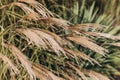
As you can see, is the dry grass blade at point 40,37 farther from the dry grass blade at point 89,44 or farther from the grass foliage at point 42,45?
the dry grass blade at point 89,44

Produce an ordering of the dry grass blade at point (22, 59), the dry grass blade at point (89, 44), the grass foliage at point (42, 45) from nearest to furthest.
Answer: the dry grass blade at point (22, 59) < the grass foliage at point (42, 45) < the dry grass blade at point (89, 44)

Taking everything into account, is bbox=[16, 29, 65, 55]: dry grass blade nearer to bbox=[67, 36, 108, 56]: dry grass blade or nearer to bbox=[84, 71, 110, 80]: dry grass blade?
bbox=[67, 36, 108, 56]: dry grass blade

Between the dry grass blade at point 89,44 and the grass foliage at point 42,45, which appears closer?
the grass foliage at point 42,45

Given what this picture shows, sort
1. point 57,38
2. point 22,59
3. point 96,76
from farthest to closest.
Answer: point 96,76, point 57,38, point 22,59

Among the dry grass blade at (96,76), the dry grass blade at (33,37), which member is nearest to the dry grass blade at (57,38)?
the dry grass blade at (33,37)

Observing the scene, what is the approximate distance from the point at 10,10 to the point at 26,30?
41cm

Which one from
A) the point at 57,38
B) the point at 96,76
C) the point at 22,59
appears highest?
the point at 57,38

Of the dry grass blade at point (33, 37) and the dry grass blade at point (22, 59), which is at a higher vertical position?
the dry grass blade at point (33, 37)

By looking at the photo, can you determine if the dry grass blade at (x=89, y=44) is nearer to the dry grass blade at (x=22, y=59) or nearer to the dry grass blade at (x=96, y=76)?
the dry grass blade at (x=96, y=76)

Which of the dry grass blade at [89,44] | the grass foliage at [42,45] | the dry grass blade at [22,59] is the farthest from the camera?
the dry grass blade at [89,44]

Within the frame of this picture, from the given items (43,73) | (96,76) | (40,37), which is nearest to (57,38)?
(40,37)

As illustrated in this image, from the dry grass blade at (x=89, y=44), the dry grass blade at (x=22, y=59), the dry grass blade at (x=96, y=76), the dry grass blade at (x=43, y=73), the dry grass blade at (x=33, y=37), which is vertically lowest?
the dry grass blade at (x=96, y=76)

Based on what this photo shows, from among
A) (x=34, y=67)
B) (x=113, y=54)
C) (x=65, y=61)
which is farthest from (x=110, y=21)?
(x=34, y=67)

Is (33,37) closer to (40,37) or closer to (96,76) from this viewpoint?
(40,37)
